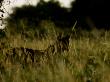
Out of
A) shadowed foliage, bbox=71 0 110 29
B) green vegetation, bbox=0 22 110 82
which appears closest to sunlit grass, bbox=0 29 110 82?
green vegetation, bbox=0 22 110 82

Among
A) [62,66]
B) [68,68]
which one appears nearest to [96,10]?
[68,68]

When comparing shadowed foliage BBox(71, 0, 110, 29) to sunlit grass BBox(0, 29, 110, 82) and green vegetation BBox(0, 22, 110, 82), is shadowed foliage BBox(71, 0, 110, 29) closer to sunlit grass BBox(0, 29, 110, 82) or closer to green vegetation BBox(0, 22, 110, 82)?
green vegetation BBox(0, 22, 110, 82)

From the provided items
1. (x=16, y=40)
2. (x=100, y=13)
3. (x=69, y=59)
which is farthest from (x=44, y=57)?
(x=100, y=13)

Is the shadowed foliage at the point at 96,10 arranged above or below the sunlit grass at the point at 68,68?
above

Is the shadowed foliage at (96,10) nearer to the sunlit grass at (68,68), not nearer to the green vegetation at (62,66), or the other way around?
the green vegetation at (62,66)

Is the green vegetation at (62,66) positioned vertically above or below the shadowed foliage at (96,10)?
below

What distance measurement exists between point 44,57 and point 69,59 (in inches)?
16.0

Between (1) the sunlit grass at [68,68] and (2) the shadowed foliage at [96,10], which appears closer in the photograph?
(1) the sunlit grass at [68,68]

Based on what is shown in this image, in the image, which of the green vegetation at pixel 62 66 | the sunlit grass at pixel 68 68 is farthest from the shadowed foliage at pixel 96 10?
the sunlit grass at pixel 68 68

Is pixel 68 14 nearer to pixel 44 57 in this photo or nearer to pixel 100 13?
pixel 100 13

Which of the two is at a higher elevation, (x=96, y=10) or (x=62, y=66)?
(x=96, y=10)

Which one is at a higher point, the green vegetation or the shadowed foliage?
the shadowed foliage

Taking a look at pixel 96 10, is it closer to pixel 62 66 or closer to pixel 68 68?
pixel 68 68

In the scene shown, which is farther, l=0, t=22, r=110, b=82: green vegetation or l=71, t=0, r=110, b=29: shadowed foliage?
l=71, t=0, r=110, b=29: shadowed foliage
